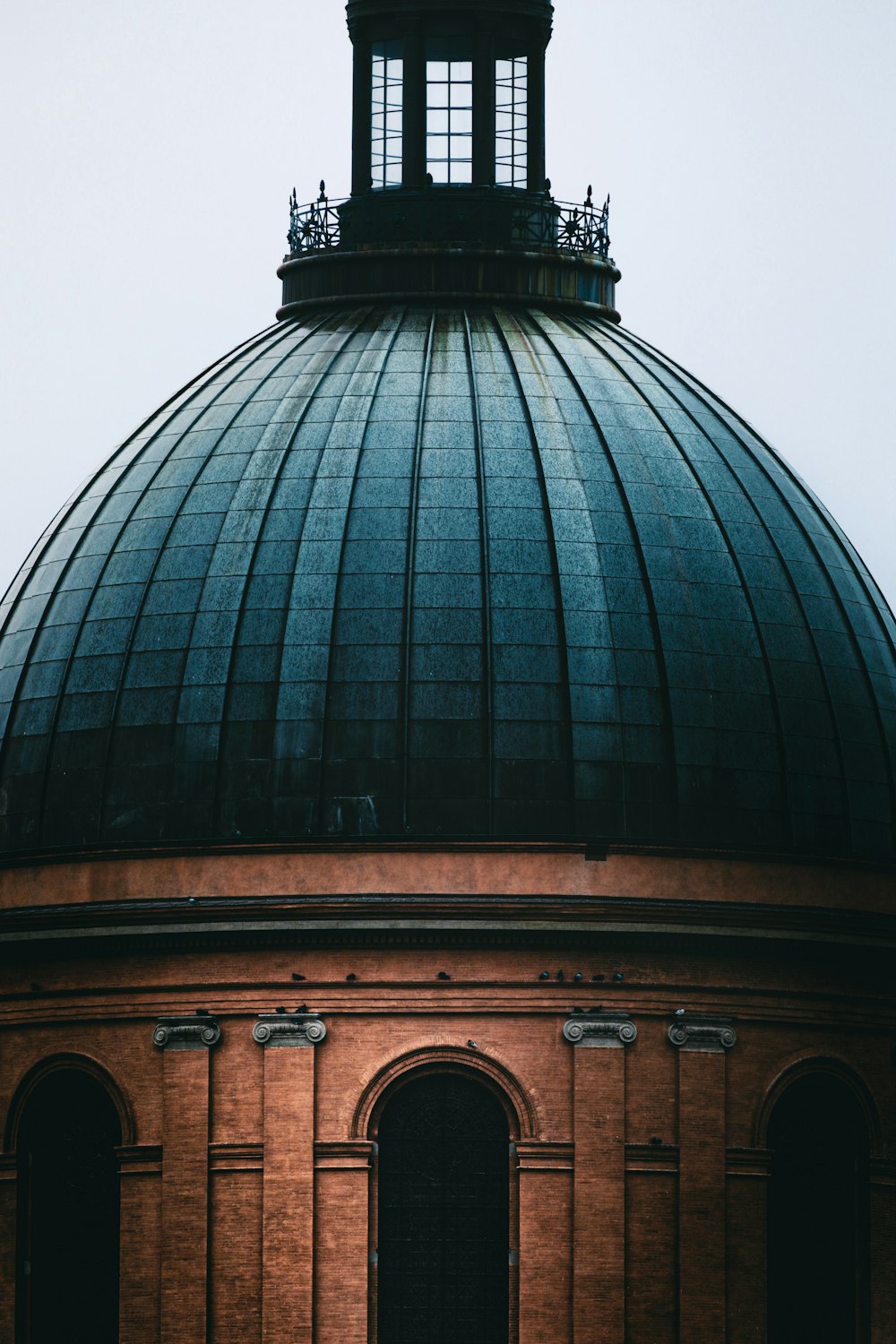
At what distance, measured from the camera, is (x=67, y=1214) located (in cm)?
6869

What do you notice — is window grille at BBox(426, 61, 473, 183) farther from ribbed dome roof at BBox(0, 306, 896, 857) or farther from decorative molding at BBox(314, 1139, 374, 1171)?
decorative molding at BBox(314, 1139, 374, 1171)

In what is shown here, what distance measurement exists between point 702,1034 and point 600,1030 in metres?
1.43

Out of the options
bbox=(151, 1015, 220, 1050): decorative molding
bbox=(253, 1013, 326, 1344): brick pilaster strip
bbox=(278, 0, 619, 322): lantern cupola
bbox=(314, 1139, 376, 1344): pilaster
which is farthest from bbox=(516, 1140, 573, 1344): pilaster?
bbox=(278, 0, 619, 322): lantern cupola

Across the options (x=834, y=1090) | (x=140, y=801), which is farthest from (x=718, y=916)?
(x=140, y=801)

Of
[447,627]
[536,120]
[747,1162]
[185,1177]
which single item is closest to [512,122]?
[536,120]

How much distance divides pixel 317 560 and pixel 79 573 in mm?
3956

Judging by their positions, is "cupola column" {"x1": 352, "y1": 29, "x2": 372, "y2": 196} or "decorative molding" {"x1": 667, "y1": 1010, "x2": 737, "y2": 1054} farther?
"cupola column" {"x1": 352, "y1": 29, "x2": 372, "y2": 196}

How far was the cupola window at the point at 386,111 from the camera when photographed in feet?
245

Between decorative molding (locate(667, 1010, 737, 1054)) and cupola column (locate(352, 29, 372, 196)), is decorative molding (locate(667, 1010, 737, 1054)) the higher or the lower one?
Answer: the lower one

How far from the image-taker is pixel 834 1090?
2699 inches

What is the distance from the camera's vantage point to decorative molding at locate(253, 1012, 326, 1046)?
66.9 metres

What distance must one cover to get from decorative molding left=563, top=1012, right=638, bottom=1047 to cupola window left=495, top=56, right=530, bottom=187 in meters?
13.7

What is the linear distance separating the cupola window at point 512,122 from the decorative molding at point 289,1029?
13961 millimetres

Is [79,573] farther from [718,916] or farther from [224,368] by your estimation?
[718,916]
